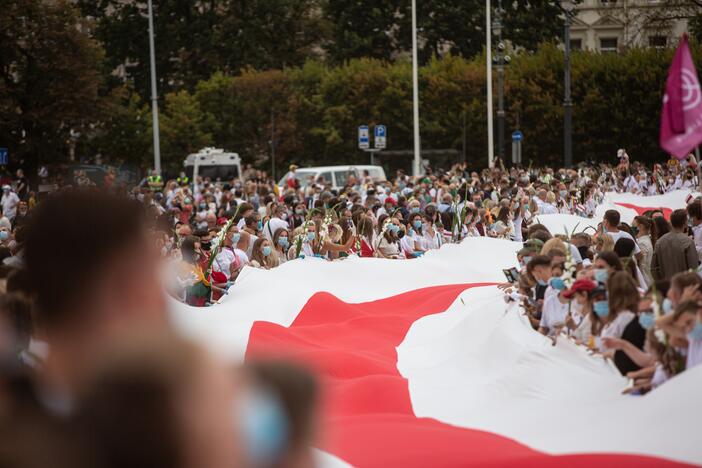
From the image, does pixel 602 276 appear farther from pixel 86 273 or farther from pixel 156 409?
pixel 156 409

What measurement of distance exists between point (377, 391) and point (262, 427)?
22.4 ft

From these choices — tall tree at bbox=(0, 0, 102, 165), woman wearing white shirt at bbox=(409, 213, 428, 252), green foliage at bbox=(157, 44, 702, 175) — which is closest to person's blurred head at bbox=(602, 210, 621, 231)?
woman wearing white shirt at bbox=(409, 213, 428, 252)

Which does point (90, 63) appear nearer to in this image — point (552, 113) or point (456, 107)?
point (456, 107)

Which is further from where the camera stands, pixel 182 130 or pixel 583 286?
pixel 182 130

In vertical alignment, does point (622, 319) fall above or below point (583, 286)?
below

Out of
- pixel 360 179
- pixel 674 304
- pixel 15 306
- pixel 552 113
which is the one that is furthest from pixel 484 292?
pixel 552 113

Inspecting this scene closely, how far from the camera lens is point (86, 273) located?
1.93 m

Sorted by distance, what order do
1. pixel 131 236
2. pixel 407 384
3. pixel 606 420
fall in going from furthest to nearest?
1. pixel 407 384
2. pixel 606 420
3. pixel 131 236

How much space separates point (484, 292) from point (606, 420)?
7.22 meters

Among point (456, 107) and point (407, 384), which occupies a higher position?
point (456, 107)

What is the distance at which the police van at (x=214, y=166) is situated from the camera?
4053cm

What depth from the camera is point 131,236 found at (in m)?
2.01

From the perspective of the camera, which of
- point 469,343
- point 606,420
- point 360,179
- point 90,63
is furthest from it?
point 90,63

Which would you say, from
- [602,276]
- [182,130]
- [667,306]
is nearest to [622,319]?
[602,276]
